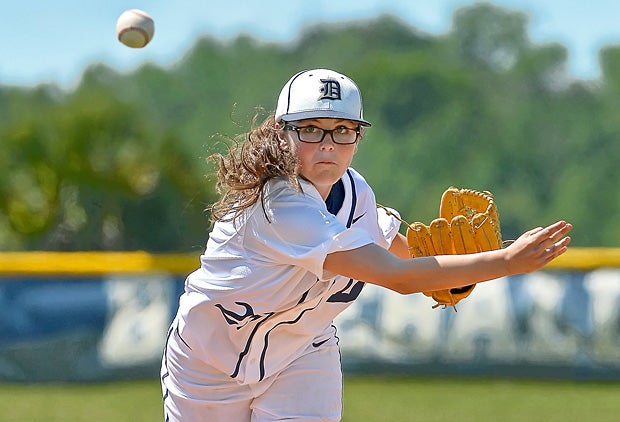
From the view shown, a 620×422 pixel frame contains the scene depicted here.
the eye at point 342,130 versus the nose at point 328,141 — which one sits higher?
the eye at point 342,130

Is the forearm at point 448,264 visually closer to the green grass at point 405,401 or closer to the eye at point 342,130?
the eye at point 342,130

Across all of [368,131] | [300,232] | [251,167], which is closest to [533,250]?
[300,232]

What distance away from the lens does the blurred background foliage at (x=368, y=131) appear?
1464 cm

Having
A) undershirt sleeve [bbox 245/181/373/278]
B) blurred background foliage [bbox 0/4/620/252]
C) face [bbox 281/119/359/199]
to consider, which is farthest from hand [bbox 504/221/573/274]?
blurred background foliage [bbox 0/4/620/252]

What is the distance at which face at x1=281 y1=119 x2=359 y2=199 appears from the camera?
3322mm

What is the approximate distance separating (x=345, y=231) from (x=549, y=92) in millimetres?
17550

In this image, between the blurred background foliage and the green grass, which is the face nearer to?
the green grass

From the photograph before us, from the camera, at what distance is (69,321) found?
9.59 m

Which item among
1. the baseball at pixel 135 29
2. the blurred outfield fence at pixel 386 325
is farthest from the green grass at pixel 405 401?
the baseball at pixel 135 29

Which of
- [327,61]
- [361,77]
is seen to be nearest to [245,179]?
[361,77]

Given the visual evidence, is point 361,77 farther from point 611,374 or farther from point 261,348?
point 261,348

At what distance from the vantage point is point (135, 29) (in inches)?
217

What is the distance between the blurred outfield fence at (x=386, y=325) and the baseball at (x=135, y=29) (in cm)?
427

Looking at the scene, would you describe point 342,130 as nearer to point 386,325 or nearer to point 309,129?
point 309,129
